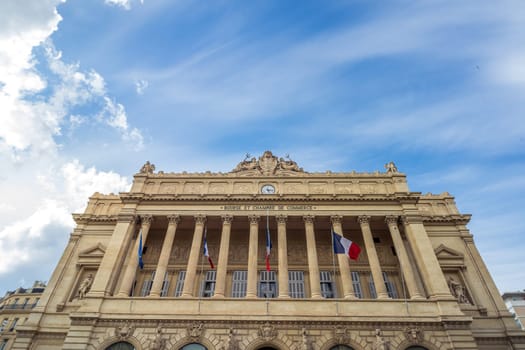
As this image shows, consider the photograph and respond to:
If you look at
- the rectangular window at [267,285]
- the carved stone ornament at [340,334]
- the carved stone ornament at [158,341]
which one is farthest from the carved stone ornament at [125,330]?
the carved stone ornament at [340,334]

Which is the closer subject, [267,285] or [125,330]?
[125,330]

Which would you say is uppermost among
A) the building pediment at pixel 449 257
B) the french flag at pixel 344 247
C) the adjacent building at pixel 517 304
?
the adjacent building at pixel 517 304

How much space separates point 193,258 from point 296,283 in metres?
7.69

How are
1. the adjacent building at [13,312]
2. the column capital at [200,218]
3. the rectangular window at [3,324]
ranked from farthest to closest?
the rectangular window at [3,324] → the adjacent building at [13,312] → the column capital at [200,218]

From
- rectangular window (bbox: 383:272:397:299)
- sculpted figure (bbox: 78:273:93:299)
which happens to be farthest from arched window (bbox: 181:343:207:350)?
rectangular window (bbox: 383:272:397:299)

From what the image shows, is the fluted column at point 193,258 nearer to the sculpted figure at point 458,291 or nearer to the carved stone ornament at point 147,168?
the carved stone ornament at point 147,168

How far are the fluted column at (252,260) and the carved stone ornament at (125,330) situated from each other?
284 inches

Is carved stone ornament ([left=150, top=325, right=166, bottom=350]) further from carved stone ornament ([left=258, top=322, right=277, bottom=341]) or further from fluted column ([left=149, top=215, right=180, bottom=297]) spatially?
carved stone ornament ([left=258, top=322, right=277, bottom=341])

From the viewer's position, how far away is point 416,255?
23.2 m

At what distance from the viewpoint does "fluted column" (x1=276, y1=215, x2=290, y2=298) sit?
70.6 feet

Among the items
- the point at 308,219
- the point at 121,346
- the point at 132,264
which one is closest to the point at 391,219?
the point at 308,219

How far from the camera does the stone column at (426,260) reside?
2111 cm

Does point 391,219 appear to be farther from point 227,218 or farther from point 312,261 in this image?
point 227,218

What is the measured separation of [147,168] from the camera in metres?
29.4
